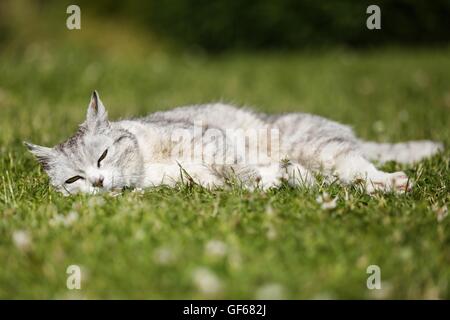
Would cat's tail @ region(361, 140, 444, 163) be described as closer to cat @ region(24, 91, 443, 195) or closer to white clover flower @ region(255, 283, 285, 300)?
cat @ region(24, 91, 443, 195)

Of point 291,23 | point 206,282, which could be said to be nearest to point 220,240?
point 206,282

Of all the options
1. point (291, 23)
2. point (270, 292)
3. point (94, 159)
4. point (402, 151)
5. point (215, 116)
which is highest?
point (291, 23)

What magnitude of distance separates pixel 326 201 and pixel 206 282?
3.33 feet

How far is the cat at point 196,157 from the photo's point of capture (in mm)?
3246

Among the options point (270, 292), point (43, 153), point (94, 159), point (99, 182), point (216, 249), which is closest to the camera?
point (270, 292)

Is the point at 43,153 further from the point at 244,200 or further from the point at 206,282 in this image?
the point at 206,282


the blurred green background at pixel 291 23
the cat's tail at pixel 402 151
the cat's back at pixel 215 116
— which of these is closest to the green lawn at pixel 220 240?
the cat's tail at pixel 402 151

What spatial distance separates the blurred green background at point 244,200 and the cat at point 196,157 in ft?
0.66

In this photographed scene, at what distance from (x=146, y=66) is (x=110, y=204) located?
683cm

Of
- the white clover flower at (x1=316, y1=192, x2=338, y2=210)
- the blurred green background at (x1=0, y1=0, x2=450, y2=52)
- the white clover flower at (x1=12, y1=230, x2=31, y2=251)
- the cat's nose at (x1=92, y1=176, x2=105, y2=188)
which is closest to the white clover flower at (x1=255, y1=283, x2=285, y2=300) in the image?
the white clover flower at (x1=316, y1=192, x2=338, y2=210)

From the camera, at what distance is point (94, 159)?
129 inches

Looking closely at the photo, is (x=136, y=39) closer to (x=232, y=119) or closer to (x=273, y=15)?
(x=273, y=15)

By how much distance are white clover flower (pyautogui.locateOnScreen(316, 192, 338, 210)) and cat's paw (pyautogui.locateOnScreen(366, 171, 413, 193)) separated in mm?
392
